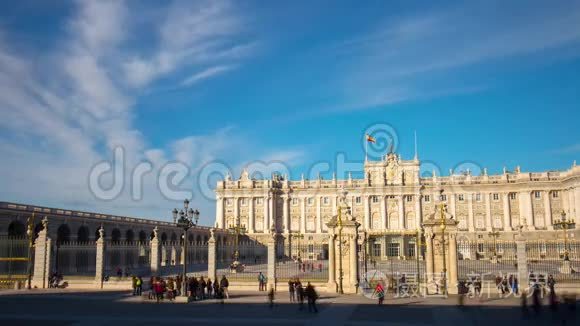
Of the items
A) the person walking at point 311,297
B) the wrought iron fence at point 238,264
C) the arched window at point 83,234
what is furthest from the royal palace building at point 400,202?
the person walking at point 311,297

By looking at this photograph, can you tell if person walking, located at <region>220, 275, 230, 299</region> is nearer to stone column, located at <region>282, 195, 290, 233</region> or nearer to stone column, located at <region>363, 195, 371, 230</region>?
stone column, located at <region>363, 195, 371, 230</region>

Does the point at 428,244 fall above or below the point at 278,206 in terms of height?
below

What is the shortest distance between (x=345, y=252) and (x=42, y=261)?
57.5ft

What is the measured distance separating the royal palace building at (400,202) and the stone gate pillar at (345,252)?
58.3 meters

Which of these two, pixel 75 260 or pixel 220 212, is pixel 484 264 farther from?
pixel 220 212

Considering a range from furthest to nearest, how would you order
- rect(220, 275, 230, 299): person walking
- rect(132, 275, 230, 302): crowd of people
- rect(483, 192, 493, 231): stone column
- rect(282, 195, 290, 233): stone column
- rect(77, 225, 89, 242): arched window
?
rect(282, 195, 290, 233): stone column → rect(483, 192, 493, 231): stone column → rect(77, 225, 89, 242): arched window → rect(220, 275, 230, 299): person walking → rect(132, 275, 230, 302): crowd of people

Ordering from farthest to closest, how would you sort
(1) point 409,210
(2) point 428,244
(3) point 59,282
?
(1) point 409,210 < (3) point 59,282 < (2) point 428,244

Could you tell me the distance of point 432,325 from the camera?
16844 mm

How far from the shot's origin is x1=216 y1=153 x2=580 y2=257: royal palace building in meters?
86.5

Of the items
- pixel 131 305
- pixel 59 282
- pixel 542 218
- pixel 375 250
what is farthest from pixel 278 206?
pixel 131 305

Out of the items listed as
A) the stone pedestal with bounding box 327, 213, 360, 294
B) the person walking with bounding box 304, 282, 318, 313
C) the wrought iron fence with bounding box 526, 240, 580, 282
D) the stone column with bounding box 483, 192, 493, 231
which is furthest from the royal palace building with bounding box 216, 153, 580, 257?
the person walking with bounding box 304, 282, 318, 313

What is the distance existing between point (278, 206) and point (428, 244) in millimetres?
75070

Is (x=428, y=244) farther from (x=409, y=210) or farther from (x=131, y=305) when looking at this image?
(x=409, y=210)

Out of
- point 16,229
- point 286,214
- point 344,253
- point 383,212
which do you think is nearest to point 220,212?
point 286,214
